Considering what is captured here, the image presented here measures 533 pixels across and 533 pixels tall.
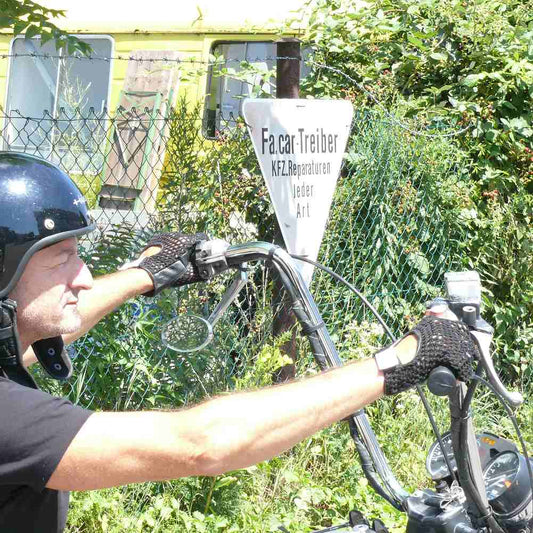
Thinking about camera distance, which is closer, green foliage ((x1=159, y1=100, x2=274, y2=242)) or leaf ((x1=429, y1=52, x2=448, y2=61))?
green foliage ((x1=159, y1=100, x2=274, y2=242))

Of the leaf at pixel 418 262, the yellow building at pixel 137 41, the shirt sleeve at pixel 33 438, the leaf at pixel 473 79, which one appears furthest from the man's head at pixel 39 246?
the yellow building at pixel 137 41

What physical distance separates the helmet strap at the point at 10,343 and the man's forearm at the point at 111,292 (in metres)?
0.58

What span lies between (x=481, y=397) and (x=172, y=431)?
3.75 meters

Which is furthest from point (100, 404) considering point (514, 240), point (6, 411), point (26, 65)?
point (26, 65)

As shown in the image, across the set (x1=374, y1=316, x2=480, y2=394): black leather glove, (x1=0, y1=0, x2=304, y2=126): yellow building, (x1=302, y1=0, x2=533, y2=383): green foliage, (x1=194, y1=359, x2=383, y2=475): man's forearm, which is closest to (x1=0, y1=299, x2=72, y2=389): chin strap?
(x1=194, y1=359, x2=383, y2=475): man's forearm

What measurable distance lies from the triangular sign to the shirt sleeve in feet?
7.76

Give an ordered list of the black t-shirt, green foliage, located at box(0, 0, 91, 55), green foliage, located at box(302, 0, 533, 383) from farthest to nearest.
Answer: green foliage, located at box(302, 0, 533, 383), green foliage, located at box(0, 0, 91, 55), the black t-shirt

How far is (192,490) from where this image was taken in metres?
3.87

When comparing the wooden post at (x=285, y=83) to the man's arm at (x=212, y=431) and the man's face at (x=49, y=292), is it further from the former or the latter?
the man's arm at (x=212, y=431)

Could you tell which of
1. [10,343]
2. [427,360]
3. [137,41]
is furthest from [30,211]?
[137,41]

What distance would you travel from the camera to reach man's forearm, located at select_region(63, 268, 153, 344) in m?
2.61

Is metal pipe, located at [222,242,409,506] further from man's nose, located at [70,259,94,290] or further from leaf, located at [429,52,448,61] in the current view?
leaf, located at [429,52,448,61]

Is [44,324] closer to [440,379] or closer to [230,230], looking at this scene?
[440,379]

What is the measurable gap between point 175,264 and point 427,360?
980 mm
